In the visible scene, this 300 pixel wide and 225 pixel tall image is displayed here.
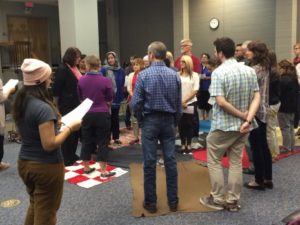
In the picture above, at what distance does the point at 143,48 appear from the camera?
37.7ft

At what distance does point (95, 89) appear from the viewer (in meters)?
3.75

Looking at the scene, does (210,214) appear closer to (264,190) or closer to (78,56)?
(264,190)

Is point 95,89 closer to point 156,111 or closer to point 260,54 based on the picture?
point 156,111

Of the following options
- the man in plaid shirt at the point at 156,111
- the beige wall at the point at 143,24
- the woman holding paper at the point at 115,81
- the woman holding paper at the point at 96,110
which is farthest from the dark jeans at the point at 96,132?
the beige wall at the point at 143,24

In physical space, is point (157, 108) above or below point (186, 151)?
above

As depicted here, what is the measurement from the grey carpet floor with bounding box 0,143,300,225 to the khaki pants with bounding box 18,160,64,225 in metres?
0.95

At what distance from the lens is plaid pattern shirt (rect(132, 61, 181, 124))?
2.85m

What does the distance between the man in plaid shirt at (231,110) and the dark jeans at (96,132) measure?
128 cm

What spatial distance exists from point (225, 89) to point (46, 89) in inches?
55.1

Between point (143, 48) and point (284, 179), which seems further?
point (143, 48)

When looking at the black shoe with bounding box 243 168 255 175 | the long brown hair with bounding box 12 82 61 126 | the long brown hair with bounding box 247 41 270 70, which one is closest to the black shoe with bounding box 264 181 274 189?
the black shoe with bounding box 243 168 255 175

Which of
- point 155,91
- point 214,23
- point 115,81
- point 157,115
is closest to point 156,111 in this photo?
point 157,115

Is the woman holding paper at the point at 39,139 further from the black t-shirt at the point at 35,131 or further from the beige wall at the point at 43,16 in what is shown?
the beige wall at the point at 43,16

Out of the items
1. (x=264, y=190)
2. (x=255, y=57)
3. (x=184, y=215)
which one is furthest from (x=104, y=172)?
(x=255, y=57)
